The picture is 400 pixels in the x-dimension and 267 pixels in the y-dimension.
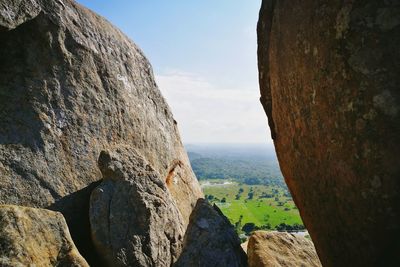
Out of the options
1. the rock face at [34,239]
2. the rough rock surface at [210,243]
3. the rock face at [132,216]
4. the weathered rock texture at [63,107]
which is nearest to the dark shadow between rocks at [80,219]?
the weathered rock texture at [63,107]

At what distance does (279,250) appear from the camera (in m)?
12.2

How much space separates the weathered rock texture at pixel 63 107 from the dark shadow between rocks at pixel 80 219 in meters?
0.03

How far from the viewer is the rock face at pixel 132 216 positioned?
11.0 metres

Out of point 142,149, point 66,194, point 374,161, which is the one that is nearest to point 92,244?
point 66,194

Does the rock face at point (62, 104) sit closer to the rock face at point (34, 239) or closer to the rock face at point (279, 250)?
the rock face at point (34, 239)

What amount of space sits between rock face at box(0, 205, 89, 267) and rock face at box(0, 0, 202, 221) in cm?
204

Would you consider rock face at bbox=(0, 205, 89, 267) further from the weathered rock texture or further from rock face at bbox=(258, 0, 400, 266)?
rock face at bbox=(258, 0, 400, 266)

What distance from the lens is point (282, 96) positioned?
33.5ft

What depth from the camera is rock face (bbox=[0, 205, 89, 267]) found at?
336 inches

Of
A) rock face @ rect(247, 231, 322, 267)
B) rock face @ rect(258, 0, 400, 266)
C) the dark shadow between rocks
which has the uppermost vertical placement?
rock face @ rect(258, 0, 400, 266)

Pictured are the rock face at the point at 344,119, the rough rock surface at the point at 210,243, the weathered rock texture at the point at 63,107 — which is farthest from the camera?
the weathered rock texture at the point at 63,107

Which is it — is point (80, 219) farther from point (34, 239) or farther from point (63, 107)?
point (63, 107)

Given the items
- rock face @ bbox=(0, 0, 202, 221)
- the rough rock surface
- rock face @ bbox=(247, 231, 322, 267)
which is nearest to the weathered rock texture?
rock face @ bbox=(0, 0, 202, 221)

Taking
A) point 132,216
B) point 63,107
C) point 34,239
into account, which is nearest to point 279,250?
point 132,216
